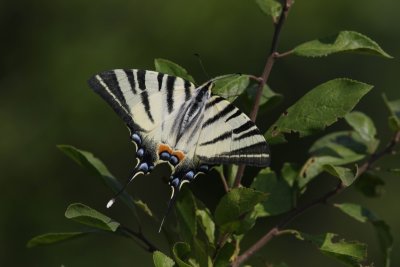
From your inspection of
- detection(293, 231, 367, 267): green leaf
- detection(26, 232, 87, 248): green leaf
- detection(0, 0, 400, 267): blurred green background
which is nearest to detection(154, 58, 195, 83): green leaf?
detection(26, 232, 87, 248): green leaf

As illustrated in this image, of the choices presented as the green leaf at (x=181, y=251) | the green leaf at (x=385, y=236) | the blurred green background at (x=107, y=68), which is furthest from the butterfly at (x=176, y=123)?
the blurred green background at (x=107, y=68)

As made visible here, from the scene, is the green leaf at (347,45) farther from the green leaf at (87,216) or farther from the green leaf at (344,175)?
the green leaf at (87,216)

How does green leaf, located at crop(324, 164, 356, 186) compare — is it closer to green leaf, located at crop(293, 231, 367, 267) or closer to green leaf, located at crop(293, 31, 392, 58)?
green leaf, located at crop(293, 231, 367, 267)

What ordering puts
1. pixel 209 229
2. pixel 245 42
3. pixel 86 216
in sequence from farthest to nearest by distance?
pixel 245 42, pixel 209 229, pixel 86 216

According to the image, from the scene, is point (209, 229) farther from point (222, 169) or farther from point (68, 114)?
point (68, 114)

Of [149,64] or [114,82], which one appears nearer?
[114,82]

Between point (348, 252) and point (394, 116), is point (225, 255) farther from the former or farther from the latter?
point (394, 116)

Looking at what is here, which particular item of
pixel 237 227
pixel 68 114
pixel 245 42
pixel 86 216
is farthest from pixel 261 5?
pixel 68 114
